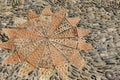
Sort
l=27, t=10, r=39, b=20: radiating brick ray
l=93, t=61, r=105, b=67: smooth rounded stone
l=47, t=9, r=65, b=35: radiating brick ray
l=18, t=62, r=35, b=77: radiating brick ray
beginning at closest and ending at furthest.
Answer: l=18, t=62, r=35, b=77: radiating brick ray → l=93, t=61, r=105, b=67: smooth rounded stone → l=47, t=9, r=65, b=35: radiating brick ray → l=27, t=10, r=39, b=20: radiating brick ray

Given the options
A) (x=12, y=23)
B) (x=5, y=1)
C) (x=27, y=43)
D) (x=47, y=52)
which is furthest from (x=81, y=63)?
(x=5, y=1)

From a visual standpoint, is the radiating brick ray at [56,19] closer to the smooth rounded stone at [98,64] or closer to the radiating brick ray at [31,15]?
the radiating brick ray at [31,15]

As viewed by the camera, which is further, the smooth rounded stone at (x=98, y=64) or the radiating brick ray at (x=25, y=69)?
the smooth rounded stone at (x=98, y=64)

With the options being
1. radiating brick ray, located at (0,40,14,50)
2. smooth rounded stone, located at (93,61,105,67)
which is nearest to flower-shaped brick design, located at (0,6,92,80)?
radiating brick ray, located at (0,40,14,50)

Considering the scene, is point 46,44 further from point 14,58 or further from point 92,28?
point 92,28

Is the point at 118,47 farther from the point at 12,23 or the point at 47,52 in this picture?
the point at 12,23

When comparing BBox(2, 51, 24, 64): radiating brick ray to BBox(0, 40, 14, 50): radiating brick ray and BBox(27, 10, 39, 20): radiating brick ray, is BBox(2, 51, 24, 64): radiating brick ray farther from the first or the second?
BBox(27, 10, 39, 20): radiating brick ray

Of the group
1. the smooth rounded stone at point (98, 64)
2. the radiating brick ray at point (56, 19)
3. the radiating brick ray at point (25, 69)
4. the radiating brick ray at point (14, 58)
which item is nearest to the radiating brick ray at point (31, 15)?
the radiating brick ray at point (56, 19)

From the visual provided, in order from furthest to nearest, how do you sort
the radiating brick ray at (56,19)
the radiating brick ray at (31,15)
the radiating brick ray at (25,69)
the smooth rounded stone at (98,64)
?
the radiating brick ray at (31,15)
the radiating brick ray at (56,19)
the smooth rounded stone at (98,64)
the radiating brick ray at (25,69)
